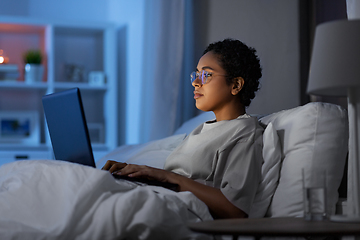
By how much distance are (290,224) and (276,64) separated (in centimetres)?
195

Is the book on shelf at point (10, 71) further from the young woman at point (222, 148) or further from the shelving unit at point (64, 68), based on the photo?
the young woman at point (222, 148)

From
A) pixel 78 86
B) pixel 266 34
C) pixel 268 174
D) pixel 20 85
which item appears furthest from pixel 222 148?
pixel 20 85

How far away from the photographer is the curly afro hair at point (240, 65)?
1690 millimetres

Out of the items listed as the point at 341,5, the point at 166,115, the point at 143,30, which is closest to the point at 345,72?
the point at 341,5

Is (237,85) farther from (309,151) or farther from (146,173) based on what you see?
(146,173)

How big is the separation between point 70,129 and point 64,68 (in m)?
2.65

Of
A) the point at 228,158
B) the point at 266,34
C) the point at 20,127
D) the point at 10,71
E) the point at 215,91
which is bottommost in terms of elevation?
the point at 20,127

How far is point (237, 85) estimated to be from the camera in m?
1.70

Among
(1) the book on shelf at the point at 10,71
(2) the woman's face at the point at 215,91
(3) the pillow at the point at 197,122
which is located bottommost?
(3) the pillow at the point at 197,122

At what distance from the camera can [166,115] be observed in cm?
329

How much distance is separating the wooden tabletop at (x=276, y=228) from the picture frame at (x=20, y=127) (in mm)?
3187

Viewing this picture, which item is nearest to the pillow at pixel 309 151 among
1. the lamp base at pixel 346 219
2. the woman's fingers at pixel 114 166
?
the lamp base at pixel 346 219

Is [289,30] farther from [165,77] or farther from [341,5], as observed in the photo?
[165,77]

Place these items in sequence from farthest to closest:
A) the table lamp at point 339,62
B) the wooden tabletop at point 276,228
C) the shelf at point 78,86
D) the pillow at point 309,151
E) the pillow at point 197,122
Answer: the shelf at point 78,86 < the pillow at point 197,122 < the pillow at point 309,151 < the table lamp at point 339,62 < the wooden tabletop at point 276,228
